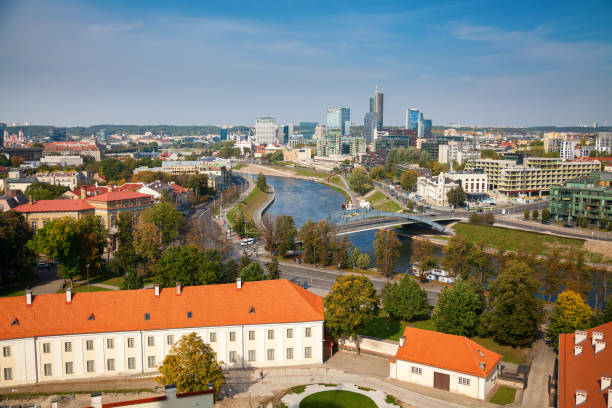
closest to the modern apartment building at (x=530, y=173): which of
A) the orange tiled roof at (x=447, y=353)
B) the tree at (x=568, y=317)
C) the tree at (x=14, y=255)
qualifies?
the tree at (x=568, y=317)

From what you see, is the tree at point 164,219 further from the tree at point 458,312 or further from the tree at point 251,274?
the tree at point 458,312

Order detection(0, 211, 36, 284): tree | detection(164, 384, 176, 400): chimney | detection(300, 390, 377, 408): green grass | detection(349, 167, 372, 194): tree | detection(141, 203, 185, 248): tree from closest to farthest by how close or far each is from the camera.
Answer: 1. detection(164, 384, 176, 400): chimney
2. detection(300, 390, 377, 408): green grass
3. detection(0, 211, 36, 284): tree
4. detection(141, 203, 185, 248): tree
5. detection(349, 167, 372, 194): tree

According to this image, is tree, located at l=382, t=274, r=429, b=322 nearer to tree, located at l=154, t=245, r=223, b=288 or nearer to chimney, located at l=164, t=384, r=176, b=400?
tree, located at l=154, t=245, r=223, b=288

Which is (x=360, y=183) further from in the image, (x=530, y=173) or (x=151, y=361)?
(x=151, y=361)

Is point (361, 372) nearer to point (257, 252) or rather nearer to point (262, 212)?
point (257, 252)

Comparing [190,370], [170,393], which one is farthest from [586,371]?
[170,393]

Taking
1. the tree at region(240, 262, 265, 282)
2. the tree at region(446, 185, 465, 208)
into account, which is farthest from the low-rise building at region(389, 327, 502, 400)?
the tree at region(446, 185, 465, 208)
